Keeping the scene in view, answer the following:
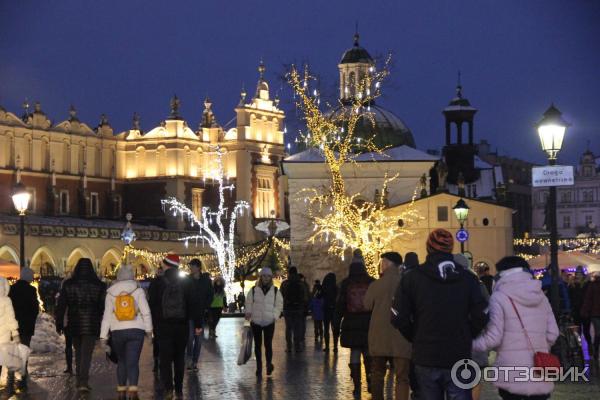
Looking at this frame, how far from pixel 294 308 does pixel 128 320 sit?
1096cm

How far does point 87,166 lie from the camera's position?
79.9m

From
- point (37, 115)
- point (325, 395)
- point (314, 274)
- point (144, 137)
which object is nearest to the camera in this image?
point (325, 395)

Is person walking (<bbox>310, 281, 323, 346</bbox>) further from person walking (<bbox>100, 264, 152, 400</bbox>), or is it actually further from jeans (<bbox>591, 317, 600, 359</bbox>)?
person walking (<bbox>100, 264, 152, 400</bbox>)

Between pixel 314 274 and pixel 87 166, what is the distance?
21305mm

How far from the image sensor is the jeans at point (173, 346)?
584 inches

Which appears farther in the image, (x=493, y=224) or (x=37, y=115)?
(x=37, y=115)

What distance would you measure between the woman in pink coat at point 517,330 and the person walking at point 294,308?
14.8m

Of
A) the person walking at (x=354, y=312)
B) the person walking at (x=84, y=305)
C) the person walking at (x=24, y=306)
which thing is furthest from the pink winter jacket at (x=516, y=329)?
the person walking at (x=24, y=306)

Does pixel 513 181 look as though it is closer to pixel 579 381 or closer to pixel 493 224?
pixel 493 224

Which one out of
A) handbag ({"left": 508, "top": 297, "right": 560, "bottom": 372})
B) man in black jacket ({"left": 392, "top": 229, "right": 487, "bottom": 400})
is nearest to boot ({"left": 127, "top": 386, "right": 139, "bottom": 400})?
man in black jacket ({"left": 392, "top": 229, "right": 487, "bottom": 400})

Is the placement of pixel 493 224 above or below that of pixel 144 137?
below

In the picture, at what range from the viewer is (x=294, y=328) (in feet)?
78.8

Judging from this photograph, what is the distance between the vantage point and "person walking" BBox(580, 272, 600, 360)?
19891 millimetres

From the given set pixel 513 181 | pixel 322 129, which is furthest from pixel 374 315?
pixel 513 181
